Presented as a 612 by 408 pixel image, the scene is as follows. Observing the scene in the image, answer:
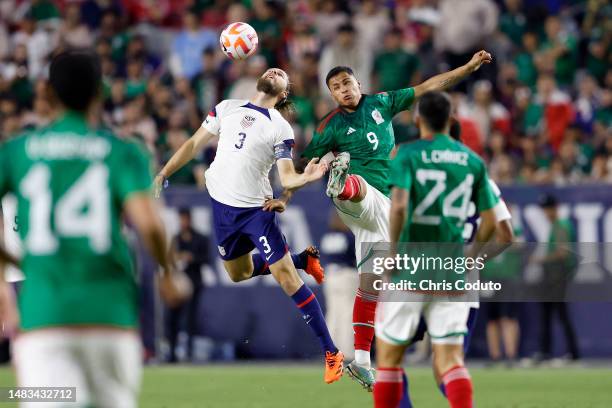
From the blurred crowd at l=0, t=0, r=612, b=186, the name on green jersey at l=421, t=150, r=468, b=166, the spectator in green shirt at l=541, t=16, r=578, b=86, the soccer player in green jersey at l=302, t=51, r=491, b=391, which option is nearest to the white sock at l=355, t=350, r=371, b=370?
the soccer player in green jersey at l=302, t=51, r=491, b=391

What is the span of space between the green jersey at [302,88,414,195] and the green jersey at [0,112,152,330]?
574 centimetres

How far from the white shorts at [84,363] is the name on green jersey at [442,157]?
9.46ft

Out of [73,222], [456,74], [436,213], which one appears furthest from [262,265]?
[73,222]

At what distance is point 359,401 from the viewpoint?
12.8 meters

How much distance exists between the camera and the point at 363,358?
1120 cm

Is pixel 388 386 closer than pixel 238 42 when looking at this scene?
Yes

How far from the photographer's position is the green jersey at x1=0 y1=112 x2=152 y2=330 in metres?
5.41

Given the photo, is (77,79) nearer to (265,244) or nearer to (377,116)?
(265,244)

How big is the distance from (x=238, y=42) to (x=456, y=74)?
2.15m

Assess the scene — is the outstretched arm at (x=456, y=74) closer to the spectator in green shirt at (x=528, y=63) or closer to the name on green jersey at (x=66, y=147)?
the name on green jersey at (x=66, y=147)

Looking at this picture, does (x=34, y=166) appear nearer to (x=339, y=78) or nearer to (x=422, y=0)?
(x=339, y=78)

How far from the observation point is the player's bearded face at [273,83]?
11.4 m

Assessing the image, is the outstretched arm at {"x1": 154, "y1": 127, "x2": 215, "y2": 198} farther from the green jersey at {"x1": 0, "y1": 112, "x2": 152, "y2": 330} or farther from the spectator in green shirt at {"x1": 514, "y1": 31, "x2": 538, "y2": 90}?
the spectator in green shirt at {"x1": 514, "y1": 31, "x2": 538, "y2": 90}

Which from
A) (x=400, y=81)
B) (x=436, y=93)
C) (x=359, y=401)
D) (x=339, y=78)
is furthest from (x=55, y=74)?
(x=400, y=81)
